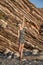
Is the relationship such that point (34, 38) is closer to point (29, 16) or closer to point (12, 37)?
point (29, 16)

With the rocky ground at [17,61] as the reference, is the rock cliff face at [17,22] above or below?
above

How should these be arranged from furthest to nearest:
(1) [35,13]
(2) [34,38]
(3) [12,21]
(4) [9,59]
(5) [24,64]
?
(1) [35,13] < (2) [34,38] < (3) [12,21] < (4) [9,59] < (5) [24,64]

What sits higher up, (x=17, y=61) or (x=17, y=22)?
(x=17, y=22)

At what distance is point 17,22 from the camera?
36.6 meters

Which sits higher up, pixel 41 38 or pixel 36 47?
pixel 41 38

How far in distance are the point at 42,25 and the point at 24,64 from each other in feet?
65.2

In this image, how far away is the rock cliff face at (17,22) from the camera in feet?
111

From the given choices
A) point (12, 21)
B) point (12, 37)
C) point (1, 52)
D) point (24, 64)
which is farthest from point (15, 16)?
point (24, 64)

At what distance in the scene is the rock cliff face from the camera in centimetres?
3375

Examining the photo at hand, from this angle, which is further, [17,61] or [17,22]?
[17,22]

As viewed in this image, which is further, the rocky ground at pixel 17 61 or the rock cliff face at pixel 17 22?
the rock cliff face at pixel 17 22

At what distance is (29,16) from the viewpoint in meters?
40.9

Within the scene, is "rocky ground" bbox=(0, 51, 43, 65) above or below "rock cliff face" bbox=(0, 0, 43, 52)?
below

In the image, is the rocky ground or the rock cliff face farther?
the rock cliff face
